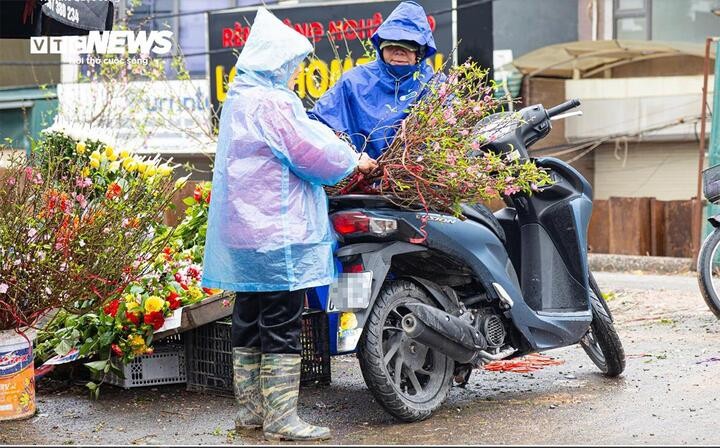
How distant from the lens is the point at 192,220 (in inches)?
281

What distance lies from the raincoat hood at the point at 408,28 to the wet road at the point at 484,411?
6.19 ft

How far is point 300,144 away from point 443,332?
1.10 m

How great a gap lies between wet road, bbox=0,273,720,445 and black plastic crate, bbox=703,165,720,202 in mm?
1248

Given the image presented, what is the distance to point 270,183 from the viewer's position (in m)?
4.93

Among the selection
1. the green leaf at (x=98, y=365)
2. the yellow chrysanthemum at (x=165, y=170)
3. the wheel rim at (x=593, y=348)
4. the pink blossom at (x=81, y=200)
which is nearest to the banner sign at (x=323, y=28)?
the yellow chrysanthemum at (x=165, y=170)

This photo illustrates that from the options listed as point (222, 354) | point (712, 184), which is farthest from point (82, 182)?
point (712, 184)

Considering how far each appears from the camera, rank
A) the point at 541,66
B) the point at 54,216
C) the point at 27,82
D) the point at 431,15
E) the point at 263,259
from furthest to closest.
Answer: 1. the point at 27,82
2. the point at 541,66
3. the point at 431,15
4. the point at 54,216
5. the point at 263,259

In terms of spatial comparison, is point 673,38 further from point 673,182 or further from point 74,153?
point 74,153

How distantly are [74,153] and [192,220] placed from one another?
869 millimetres

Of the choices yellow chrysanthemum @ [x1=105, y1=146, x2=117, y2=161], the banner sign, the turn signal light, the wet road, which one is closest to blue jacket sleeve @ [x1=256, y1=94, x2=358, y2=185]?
the turn signal light

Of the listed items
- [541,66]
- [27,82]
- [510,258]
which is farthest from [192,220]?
[27,82]

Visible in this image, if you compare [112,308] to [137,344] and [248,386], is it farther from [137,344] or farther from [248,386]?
[248,386]

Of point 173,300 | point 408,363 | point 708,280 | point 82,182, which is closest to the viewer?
point 408,363

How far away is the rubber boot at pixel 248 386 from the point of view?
17.1 ft
